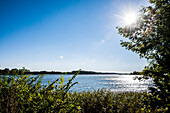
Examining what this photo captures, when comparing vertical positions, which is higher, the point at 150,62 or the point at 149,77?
the point at 150,62

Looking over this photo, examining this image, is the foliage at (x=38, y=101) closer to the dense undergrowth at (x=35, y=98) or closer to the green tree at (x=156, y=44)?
the dense undergrowth at (x=35, y=98)

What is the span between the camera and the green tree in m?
2.34

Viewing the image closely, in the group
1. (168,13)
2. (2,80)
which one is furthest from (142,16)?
(2,80)

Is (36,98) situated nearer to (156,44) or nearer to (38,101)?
(38,101)

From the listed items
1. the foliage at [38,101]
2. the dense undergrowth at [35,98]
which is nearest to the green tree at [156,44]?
the dense undergrowth at [35,98]

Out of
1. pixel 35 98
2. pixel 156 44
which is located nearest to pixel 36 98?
pixel 35 98

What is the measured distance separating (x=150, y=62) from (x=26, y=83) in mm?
3332

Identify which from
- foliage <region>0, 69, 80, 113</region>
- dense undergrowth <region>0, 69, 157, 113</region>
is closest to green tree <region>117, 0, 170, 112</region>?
dense undergrowth <region>0, 69, 157, 113</region>

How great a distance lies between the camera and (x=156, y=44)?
2.57 meters

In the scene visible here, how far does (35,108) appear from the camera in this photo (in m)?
2.67

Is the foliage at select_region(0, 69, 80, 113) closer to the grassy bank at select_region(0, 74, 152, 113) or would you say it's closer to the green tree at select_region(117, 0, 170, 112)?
the grassy bank at select_region(0, 74, 152, 113)

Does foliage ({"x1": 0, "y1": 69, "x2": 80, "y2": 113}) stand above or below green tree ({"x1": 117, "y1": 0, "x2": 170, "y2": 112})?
below

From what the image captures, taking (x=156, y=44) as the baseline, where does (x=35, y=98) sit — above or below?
below

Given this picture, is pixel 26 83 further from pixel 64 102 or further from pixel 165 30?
pixel 165 30
